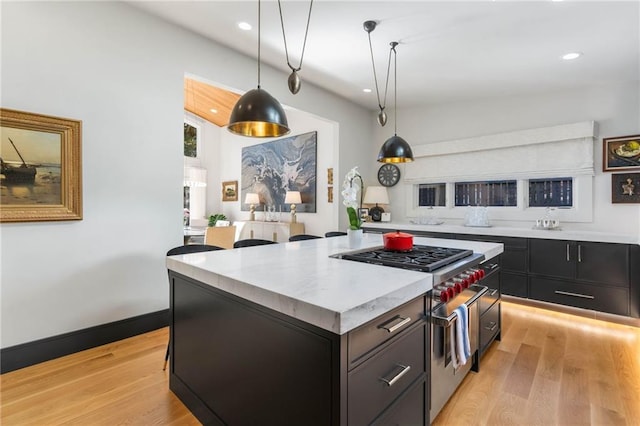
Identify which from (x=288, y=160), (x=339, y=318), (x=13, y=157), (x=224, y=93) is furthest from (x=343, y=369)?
(x=224, y=93)

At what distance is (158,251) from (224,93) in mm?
3788

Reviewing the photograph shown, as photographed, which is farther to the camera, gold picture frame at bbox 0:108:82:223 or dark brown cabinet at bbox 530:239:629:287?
dark brown cabinet at bbox 530:239:629:287

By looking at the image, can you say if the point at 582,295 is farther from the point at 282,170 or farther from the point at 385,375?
the point at 282,170

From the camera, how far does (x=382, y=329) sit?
1.18 metres

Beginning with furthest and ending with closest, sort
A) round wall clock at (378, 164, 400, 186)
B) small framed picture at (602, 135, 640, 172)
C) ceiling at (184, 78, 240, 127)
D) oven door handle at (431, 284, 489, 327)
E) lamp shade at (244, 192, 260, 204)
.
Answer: lamp shade at (244, 192, 260, 204) < ceiling at (184, 78, 240, 127) < round wall clock at (378, 164, 400, 186) < small framed picture at (602, 135, 640, 172) < oven door handle at (431, 284, 489, 327)

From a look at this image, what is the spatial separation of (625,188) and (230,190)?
6940mm

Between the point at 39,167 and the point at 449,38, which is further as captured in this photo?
the point at 449,38

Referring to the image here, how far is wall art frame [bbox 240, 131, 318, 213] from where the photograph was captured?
18.5ft

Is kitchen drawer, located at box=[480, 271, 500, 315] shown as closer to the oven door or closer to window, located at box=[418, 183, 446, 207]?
the oven door

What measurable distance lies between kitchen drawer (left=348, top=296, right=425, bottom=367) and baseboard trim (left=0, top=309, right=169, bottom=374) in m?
2.54

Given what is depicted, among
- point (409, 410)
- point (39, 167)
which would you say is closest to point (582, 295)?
point (409, 410)

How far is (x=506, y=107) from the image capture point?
438cm

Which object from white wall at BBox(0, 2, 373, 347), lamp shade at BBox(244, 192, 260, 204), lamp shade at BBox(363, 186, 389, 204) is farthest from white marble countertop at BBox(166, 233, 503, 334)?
lamp shade at BBox(244, 192, 260, 204)

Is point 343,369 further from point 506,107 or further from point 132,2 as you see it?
point 506,107
